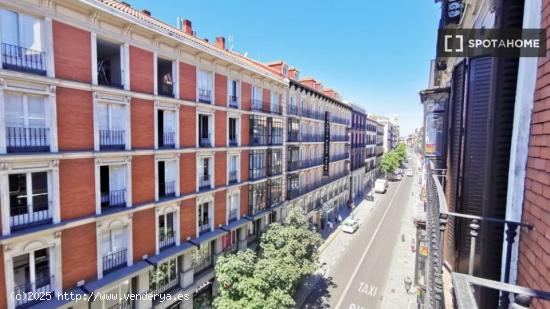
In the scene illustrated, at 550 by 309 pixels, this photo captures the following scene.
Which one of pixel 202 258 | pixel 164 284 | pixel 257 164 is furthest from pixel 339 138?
pixel 164 284

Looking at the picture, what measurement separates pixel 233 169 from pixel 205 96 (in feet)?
19.8

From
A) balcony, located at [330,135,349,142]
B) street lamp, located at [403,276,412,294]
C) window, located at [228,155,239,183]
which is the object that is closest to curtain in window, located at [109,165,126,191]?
window, located at [228,155,239,183]

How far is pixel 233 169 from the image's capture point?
20.2 m

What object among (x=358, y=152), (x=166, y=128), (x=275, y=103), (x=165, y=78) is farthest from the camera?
(x=358, y=152)

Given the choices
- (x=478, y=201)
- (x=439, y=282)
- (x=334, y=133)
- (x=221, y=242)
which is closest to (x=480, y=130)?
(x=478, y=201)

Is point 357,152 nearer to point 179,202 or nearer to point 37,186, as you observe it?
point 179,202

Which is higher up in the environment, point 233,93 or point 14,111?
point 233,93

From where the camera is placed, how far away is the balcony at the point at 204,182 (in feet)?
57.6

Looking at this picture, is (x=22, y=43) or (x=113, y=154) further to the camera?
(x=113, y=154)

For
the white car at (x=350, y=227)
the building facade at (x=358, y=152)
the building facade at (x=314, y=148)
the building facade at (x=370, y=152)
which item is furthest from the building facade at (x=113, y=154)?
the building facade at (x=370, y=152)

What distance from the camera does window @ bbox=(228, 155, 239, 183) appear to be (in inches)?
784

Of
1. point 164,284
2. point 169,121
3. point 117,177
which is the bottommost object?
point 164,284

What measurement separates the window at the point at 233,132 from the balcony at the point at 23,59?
1144 centimetres

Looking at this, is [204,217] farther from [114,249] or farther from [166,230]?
[114,249]
